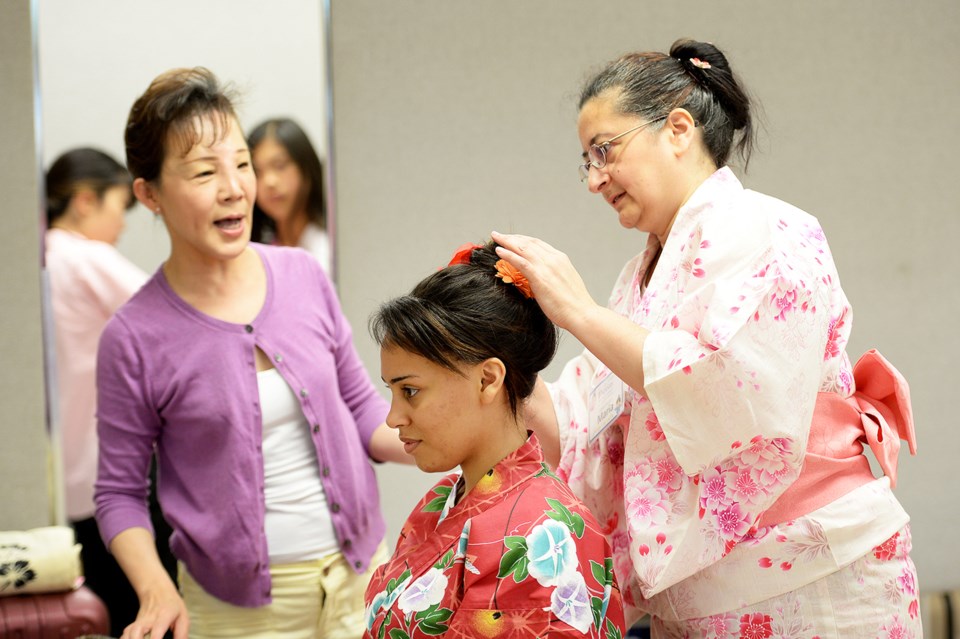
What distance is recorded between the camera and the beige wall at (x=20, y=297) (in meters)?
2.78

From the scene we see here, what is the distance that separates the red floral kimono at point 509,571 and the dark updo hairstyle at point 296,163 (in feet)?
5.48

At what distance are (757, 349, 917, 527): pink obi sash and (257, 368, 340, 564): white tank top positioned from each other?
0.92 m

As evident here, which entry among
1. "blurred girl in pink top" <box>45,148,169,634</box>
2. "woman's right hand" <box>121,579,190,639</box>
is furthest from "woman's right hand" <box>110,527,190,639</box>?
"blurred girl in pink top" <box>45,148,169,634</box>

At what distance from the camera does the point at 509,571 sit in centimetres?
134

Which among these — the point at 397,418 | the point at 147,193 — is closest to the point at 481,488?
the point at 397,418

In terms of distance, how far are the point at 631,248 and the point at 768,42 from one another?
0.85 meters

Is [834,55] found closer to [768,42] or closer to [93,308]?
[768,42]

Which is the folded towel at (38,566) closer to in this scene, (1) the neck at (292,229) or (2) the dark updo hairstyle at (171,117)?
(2) the dark updo hairstyle at (171,117)

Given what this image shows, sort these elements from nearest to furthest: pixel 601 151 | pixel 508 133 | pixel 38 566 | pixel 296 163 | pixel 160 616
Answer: pixel 601 151 → pixel 160 616 → pixel 38 566 → pixel 296 163 → pixel 508 133

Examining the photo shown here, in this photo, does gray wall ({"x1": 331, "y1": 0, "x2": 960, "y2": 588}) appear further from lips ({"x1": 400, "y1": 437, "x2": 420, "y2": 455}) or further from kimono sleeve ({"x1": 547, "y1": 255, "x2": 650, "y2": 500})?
lips ({"x1": 400, "y1": 437, "x2": 420, "y2": 455})

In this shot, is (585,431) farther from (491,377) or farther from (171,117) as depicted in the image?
(171,117)

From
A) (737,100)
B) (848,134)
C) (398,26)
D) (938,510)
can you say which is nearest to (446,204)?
(398,26)

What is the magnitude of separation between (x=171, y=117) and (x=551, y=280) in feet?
2.97

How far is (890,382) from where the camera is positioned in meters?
1.58
